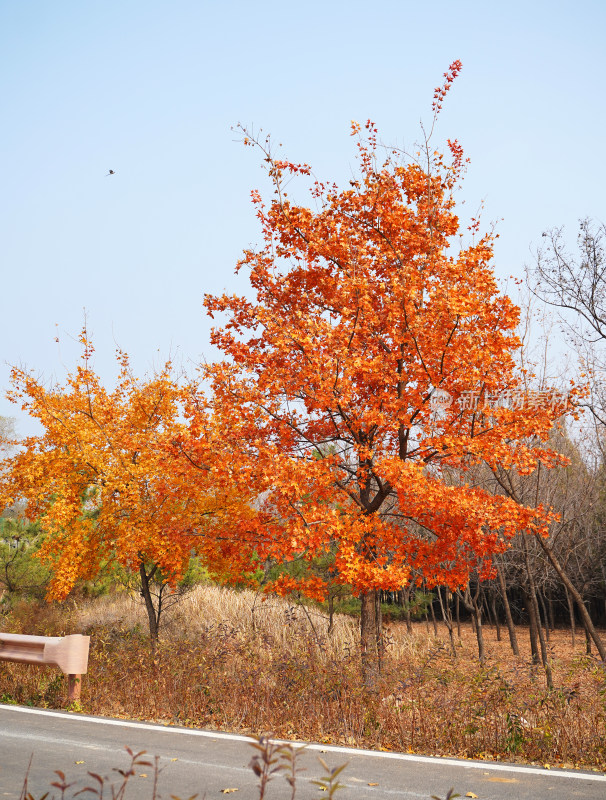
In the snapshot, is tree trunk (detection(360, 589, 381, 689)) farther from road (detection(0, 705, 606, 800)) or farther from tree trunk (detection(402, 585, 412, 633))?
tree trunk (detection(402, 585, 412, 633))

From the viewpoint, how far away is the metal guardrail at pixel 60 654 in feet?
23.4

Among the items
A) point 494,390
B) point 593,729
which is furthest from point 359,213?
point 593,729

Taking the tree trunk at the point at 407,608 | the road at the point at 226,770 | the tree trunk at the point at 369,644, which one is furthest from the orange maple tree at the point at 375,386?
the tree trunk at the point at 407,608

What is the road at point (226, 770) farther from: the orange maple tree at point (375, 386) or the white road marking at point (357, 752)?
the orange maple tree at point (375, 386)

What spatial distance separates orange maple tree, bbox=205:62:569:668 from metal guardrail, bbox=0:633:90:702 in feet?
8.60

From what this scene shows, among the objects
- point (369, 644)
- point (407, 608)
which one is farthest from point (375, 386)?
point (407, 608)

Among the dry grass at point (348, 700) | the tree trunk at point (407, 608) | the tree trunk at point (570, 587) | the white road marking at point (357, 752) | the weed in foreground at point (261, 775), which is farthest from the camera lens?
the tree trunk at point (407, 608)

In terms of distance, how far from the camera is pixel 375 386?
33.3ft

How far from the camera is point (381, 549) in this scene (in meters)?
9.13

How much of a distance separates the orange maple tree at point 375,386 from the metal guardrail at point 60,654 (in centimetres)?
262

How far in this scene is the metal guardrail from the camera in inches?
281

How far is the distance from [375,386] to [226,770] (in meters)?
6.21

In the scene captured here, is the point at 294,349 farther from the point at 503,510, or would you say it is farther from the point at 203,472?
the point at 503,510

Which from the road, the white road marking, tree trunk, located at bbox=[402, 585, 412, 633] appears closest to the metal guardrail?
the white road marking
